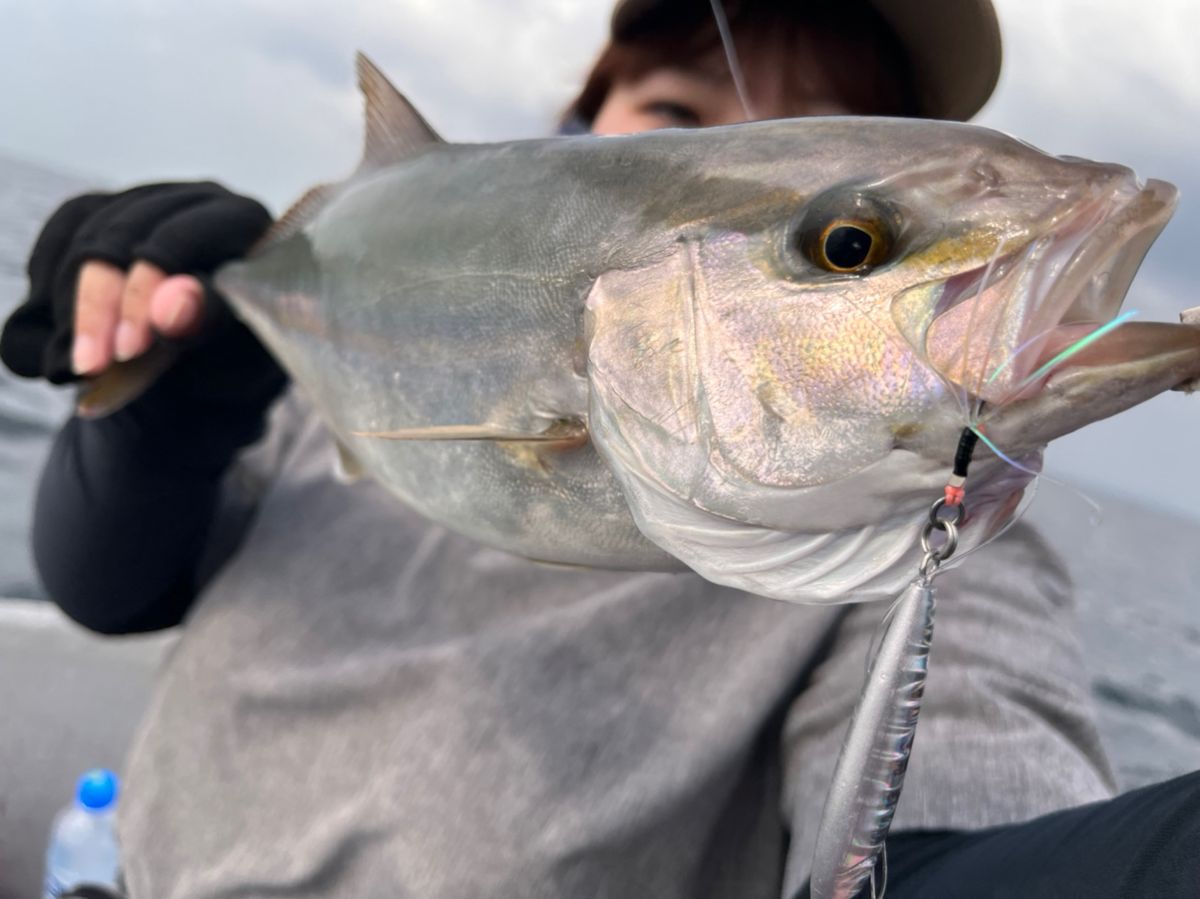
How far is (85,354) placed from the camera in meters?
1.09

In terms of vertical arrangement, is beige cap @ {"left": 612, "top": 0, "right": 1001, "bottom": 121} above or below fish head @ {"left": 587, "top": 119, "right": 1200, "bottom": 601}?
above

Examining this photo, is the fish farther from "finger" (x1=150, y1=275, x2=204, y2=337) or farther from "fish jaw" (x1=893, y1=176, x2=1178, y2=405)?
"finger" (x1=150, y1=275, x2=204, y2=337)

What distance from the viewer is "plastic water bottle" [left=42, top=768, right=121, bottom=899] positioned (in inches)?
68.3

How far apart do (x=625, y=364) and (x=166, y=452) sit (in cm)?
97

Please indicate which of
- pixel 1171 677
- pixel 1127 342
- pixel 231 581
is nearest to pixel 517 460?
pixel 1127 342

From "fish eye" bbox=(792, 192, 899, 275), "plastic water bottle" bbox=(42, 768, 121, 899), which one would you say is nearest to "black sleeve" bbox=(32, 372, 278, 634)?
"plastic water bottle" bbox=(42, 768, 121, 899)

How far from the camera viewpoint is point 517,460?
0.77 metres

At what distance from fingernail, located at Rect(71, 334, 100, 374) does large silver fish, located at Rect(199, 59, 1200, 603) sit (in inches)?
18.7

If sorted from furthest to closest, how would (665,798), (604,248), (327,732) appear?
1. (327,732)
2. (665,798)
3. (604,248)

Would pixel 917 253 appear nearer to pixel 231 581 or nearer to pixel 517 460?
pixel 517 460

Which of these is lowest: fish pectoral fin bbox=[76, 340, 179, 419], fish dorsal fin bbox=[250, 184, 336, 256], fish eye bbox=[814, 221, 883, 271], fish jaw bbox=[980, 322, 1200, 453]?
fish pectoral fin bbox=[76, 340, 179, 419]

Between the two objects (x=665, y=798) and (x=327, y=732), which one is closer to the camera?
(x=665, y=798)

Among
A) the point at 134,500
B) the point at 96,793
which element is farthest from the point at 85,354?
the point at 96,793

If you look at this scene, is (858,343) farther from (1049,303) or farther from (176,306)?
(176,306)
